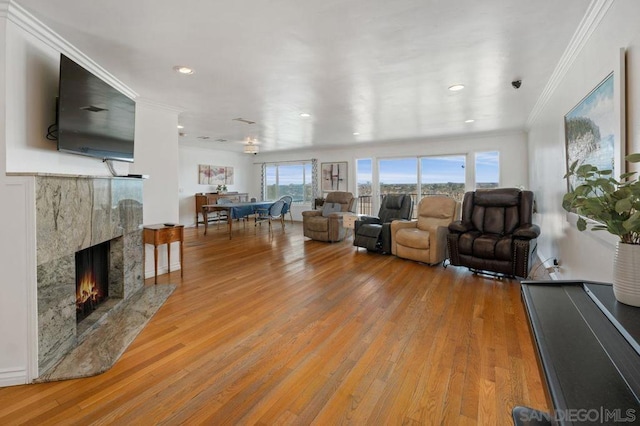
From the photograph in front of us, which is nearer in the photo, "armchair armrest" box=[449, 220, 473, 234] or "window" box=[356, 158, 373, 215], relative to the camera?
"armchair armrest" box=[449, 220, 473, 234]

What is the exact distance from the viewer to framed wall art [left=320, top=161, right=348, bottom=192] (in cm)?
859

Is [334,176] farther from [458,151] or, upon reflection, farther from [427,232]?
[427,232]

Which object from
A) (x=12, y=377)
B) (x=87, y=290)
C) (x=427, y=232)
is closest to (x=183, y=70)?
(x=87, y=290)

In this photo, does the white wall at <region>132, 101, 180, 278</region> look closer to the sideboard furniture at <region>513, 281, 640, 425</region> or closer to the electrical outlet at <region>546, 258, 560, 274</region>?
the sideboard furniture at <region>513, 281, 640, 425</region>

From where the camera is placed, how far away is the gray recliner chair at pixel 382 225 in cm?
500

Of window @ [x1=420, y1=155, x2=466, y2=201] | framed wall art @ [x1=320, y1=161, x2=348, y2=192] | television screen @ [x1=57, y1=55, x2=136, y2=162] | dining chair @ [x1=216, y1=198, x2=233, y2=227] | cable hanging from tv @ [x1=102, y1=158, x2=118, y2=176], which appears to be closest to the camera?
television screen @ [x1=57, y1=55, x2=136, y2=162]

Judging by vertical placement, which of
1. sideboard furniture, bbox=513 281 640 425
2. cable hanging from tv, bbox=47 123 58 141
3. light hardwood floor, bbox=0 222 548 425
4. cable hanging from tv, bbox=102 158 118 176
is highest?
cable hanging from tv, bbox=47 123 58 141

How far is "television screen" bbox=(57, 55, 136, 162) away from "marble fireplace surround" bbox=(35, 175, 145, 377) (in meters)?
0.28

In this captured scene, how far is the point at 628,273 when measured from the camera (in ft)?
3.49

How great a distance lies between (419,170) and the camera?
24.6 feet

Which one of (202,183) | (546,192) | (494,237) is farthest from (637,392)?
(202,183)

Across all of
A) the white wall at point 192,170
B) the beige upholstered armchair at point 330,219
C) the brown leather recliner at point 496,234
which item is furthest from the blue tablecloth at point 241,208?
the brown leather recliner at point 496,234

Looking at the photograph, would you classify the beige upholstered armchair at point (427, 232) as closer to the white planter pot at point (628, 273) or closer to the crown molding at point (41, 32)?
the white planter pot at point (628, 273)

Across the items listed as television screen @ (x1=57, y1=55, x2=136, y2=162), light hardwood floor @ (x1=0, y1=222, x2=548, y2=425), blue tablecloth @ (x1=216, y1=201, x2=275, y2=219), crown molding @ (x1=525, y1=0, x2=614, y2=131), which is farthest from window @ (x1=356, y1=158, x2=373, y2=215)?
television screen @ (x1=57, y1=55, x2=136, y2=162)
